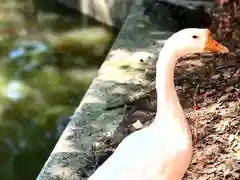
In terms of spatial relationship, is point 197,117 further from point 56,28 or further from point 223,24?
point 56,28

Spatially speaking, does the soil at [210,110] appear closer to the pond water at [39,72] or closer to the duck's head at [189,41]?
the duck's head at [189,41]

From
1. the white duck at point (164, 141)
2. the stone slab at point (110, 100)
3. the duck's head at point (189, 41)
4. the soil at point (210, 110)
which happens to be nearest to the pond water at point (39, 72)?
the stone slab at point (110, 100)

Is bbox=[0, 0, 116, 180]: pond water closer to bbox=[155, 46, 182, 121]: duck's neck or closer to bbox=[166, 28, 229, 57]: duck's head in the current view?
bbox=[155, 46, 182, 121]: duck's neck

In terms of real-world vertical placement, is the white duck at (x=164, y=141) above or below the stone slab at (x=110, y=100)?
above

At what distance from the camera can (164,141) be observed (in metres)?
1.86

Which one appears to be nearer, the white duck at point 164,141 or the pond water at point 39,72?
the white duck at point 164,141

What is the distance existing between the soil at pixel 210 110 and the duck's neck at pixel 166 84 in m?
0.30

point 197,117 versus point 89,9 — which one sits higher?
point 197,117

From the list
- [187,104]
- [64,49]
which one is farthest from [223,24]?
[64,49]

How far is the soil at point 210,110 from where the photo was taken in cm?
213

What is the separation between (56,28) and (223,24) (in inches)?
54.3

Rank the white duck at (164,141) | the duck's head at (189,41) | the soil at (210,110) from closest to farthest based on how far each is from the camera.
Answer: the white duck at (164,141) → the duck's head at (189,41) → the soil at (210,110)

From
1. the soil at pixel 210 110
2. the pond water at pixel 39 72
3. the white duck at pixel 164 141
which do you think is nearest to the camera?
the white duck at pixel 164 141

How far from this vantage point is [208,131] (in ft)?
7.48
